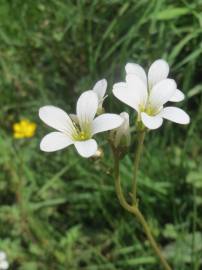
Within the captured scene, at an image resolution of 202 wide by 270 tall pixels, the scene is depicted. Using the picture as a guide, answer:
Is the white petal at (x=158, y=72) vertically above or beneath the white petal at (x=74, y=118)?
above

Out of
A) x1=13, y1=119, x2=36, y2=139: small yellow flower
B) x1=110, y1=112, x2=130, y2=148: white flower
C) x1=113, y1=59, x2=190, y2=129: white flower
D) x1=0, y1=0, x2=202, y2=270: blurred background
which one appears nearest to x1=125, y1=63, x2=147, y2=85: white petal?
x1=113, y1=59, x2=190, y2=129: white flower

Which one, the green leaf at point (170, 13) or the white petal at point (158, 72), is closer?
the white petal at point (158, 72)

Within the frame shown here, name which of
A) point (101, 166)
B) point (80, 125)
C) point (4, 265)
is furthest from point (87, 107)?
point (4, 265)

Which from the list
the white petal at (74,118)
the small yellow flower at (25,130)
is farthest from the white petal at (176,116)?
the small yellow flower at (25,130)

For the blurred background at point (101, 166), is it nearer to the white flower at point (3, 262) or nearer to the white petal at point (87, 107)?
the white flower at point (3, 262)

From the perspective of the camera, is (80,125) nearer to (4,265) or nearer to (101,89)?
(101,89)

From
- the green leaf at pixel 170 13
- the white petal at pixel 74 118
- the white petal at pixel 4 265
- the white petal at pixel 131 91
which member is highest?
the green leaf at pixel 170 13
